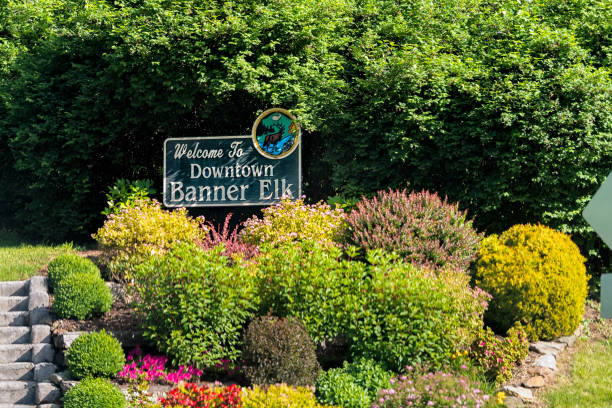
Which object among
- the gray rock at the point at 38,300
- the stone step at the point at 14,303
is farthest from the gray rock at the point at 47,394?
the stone step at the point at 14,303

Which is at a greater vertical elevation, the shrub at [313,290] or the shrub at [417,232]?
the shrub at [417,232]

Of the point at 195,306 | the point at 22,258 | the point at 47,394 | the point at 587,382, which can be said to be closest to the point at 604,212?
the point at 587,382

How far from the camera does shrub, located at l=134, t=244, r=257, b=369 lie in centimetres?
650

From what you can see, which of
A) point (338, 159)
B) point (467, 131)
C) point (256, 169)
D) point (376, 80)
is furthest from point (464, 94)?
point (256, 169)

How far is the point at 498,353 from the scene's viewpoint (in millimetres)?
6613

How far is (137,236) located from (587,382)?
6.06m

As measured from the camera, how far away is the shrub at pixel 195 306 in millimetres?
6500

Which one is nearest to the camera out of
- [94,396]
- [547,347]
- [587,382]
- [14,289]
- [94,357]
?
[94,396]

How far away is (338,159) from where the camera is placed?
418 inches

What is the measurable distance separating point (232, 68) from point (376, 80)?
2423 millimetres

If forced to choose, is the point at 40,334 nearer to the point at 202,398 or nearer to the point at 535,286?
the point at 202,398

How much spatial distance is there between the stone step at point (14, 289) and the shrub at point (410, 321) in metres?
4.69

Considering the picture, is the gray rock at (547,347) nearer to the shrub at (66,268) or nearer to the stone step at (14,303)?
the shrub at (66,268)

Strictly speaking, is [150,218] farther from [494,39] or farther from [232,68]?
[494,39]
